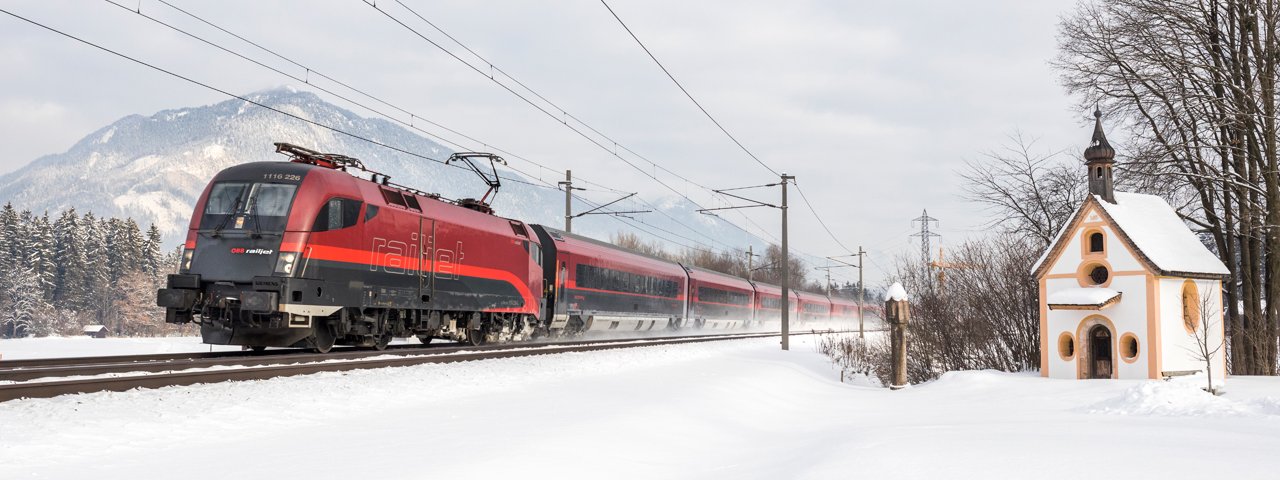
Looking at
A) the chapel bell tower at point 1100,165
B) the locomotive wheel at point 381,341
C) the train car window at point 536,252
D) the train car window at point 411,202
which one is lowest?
the locomotive wheel at point 381,341

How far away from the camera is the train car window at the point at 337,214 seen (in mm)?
16848

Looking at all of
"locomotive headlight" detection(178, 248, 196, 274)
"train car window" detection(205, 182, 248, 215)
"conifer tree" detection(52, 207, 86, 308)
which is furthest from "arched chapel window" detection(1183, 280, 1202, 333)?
"conifer tree" detection(52, 207, 86, 308)

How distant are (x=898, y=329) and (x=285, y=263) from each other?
1537cm

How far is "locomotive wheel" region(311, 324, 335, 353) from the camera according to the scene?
18.1 m

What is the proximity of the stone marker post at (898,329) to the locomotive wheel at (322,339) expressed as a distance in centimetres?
1384

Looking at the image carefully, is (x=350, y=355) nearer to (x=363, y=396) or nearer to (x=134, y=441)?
(x=363, y=396)

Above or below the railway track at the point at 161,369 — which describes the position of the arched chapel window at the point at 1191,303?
above

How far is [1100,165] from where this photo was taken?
83.9 feet

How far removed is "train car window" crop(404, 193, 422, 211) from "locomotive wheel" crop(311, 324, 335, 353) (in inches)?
125

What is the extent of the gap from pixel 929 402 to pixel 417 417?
11.3 meters

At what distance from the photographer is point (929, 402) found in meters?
18.6

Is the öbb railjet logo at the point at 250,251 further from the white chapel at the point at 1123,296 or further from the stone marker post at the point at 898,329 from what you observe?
the white chapel at the point at 1123,296

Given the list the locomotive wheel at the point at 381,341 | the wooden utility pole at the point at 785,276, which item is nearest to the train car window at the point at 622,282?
the wooden utility pole at the point at 785,276

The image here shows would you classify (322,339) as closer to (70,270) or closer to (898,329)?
(898,329)
